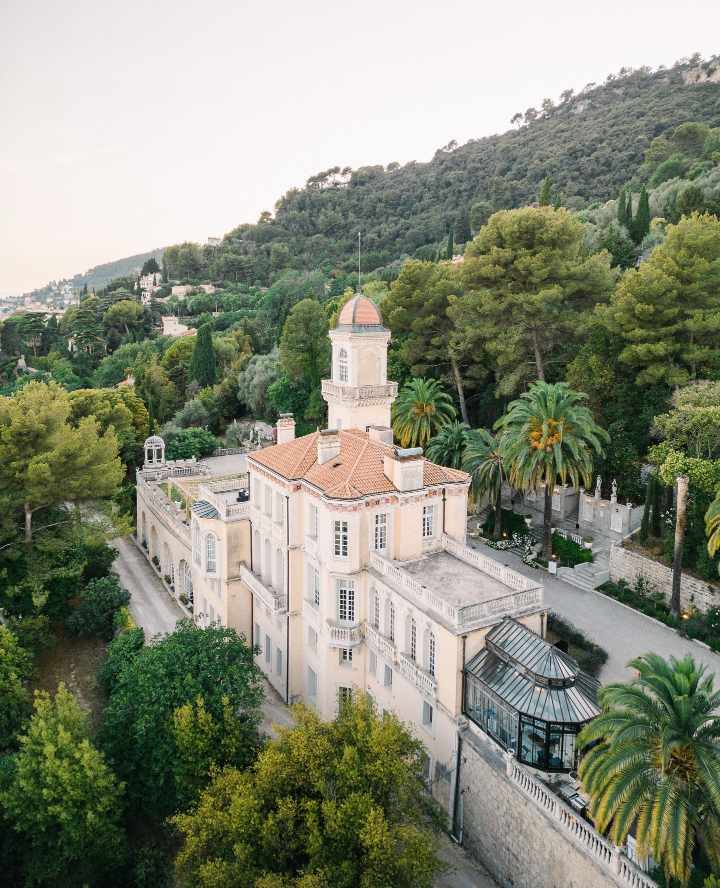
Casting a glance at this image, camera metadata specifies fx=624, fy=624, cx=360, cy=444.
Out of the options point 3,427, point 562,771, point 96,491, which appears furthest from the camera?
point 96,491

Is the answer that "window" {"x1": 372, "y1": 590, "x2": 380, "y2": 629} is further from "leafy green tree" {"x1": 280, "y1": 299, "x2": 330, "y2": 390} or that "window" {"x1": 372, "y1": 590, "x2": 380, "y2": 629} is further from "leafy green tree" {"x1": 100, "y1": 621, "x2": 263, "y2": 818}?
"leafy green tree" {"x1": 280, "y1": 299, "x2": 330, "y2": 390}

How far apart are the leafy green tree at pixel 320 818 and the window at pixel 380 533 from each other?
6.46m

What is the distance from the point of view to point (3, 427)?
98.8ft

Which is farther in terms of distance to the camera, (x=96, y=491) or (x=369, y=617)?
(x=96, y=491)

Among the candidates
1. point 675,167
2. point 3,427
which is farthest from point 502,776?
point 675,167

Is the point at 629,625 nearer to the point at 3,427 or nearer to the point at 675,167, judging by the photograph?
the point at 3,427

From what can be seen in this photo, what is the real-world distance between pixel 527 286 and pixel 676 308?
901 cm

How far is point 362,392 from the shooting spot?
27969 millimetres

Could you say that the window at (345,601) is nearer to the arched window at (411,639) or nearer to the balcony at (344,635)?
the balcony at (344,635)

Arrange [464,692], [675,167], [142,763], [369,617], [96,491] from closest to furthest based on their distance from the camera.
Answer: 1. [464,692]
2. [142,763]
3. [369,617]
4. [96,491]
5. [675,167]

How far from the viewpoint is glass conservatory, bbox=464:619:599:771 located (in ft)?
53.6

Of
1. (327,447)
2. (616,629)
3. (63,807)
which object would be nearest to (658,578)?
(616,629)

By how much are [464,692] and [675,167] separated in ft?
290

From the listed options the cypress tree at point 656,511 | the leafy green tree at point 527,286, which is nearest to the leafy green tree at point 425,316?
the leafy green tree at point 527,286
